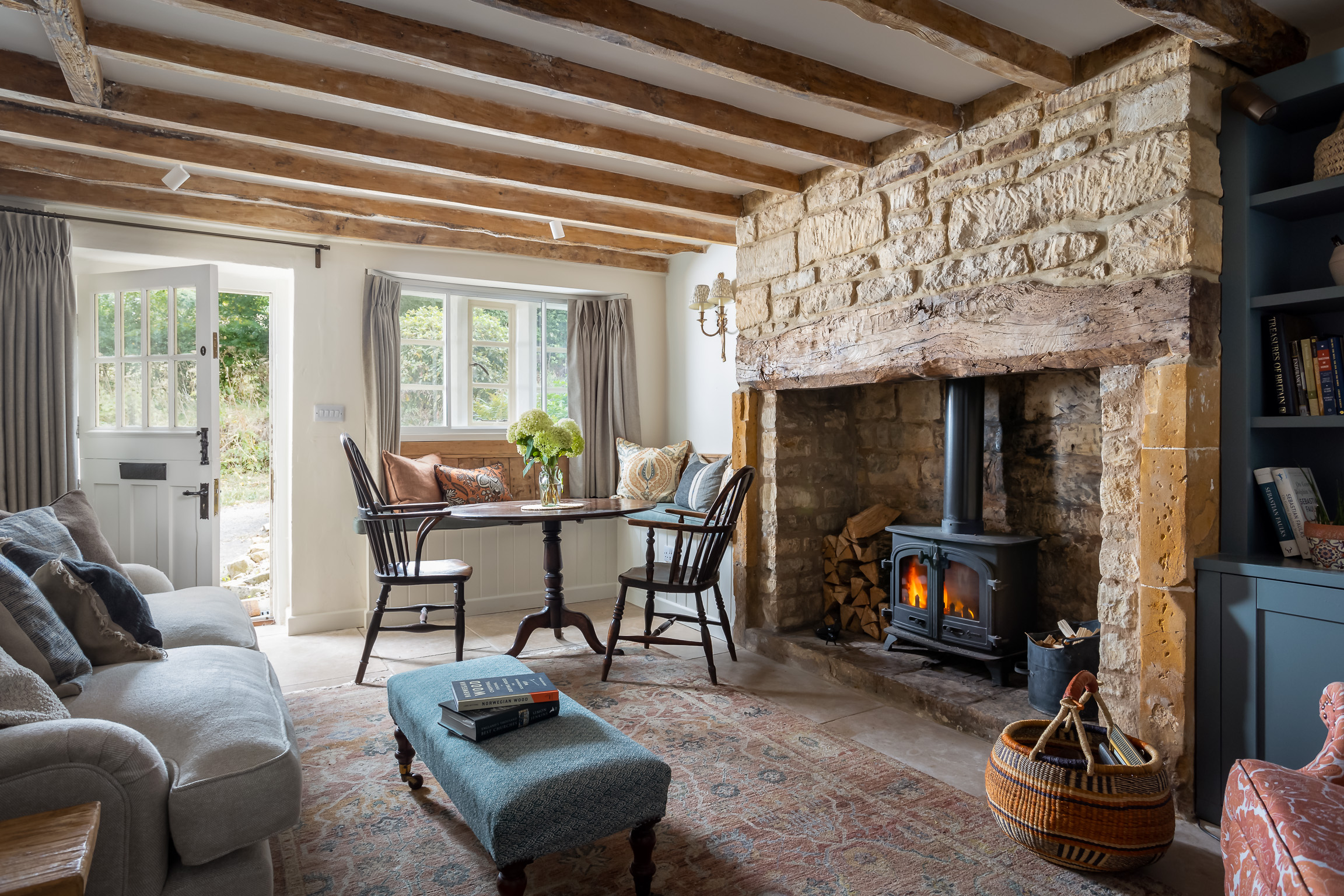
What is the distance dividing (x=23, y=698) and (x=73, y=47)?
6.21 feet

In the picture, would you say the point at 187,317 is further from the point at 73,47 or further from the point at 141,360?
the point at 73,47

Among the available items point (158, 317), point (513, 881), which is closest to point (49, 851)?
point (513, 881)

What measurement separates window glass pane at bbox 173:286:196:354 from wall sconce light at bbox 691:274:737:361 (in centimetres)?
274

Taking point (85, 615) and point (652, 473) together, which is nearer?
point (85, 615)

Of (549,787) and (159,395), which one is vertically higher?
(159,395)

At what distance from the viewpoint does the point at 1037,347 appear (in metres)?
2.60

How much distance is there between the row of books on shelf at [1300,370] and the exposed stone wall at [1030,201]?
0.93 ft

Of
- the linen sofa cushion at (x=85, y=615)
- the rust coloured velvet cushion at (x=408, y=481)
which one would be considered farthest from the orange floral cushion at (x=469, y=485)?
the linen sofa cushion at (x=85, y=615)

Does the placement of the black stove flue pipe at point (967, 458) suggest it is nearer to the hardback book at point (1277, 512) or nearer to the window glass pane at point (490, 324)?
the hardback book at point (1277, 512)

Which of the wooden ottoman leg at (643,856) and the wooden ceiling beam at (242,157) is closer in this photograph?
the wooden ottoman leg at (643,856)

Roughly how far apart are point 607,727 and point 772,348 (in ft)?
7.66

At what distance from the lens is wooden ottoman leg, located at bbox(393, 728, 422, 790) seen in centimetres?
239

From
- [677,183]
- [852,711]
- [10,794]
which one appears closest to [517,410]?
[677,183]

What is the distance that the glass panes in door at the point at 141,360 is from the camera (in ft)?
13.2
